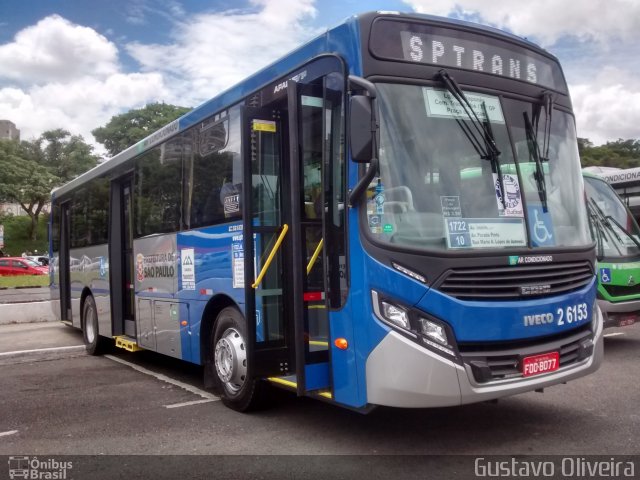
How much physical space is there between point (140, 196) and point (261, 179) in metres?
3.52

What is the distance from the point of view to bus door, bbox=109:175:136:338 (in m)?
9.48

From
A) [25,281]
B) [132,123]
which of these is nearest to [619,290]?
[25,281]

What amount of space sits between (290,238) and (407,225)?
4.50 feet

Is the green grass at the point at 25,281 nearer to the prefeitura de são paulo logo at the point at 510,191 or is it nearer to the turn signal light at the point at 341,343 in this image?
the turn signal light at the point at 341,343

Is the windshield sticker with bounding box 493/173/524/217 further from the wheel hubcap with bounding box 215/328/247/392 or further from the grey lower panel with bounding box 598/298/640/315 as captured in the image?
the grey lower panel with bounding box 598/298/640/315

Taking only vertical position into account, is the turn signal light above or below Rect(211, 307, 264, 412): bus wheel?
above

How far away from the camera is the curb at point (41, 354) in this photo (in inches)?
392

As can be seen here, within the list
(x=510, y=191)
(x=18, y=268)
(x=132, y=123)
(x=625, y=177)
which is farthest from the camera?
(x=132, y=123)

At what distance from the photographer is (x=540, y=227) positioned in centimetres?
490

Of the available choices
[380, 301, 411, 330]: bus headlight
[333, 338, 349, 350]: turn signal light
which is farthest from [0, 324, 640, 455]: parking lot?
[380, 301, 411, 330]: bus headlight

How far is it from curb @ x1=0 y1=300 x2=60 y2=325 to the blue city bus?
10.9m

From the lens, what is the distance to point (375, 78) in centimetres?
457

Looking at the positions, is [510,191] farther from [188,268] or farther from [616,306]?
[616,306]

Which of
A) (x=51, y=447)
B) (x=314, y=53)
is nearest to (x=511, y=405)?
(x=314, y=53)
